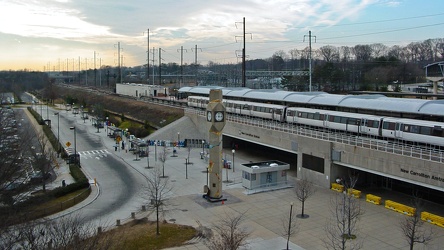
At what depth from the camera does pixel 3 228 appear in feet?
56.6

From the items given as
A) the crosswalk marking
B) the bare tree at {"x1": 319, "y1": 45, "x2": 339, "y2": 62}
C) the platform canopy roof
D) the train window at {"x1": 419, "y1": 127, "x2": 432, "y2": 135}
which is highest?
the bare tree at {"x1": 319, "y1": 45, "x2": 339, "y2": 62}

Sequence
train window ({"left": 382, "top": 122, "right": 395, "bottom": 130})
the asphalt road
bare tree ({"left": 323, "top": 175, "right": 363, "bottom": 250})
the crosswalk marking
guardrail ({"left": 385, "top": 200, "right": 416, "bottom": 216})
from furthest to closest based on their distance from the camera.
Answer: the crosswalk marking < train window ({"left": 382, "top": 122, "right": 395, "bottom": 130}) < the asphalt road < guardrail ({"left": 385, "top": 200, "right": 416, "bottom": 216}) < bare tree ({"left": 323, "top": 175, "right": 363, "bottom": 250})

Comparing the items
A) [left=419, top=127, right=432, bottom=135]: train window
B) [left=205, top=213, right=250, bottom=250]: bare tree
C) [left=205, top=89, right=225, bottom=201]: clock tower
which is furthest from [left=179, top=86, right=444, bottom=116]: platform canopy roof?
[left=205, top=213, right=250, bottom=250]: bare tree

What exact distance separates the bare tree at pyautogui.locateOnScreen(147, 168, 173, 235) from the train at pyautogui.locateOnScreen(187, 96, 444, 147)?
15.3m

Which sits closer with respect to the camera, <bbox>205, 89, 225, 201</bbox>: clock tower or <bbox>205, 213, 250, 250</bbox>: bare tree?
<bbox>205, 213, 250, 250</bbox>: bare tree

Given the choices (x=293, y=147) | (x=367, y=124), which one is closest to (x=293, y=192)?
(x=293, y=147)

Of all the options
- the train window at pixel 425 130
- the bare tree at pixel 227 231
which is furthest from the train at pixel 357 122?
the bare tree at pixel 227 231

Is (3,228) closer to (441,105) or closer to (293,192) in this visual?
(293,192)

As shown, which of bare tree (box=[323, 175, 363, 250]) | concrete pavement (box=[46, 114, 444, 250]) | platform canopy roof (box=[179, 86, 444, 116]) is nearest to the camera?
bare tree (box=[323, 175, 363, 250])

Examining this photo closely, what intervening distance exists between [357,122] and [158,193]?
17.4 m

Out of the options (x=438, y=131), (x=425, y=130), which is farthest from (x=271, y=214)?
(x=438, y=131)

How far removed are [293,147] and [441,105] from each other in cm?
1234

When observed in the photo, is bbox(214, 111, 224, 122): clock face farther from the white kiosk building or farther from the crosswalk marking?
the crosswalk marking

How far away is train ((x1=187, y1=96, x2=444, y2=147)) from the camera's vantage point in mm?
27172
